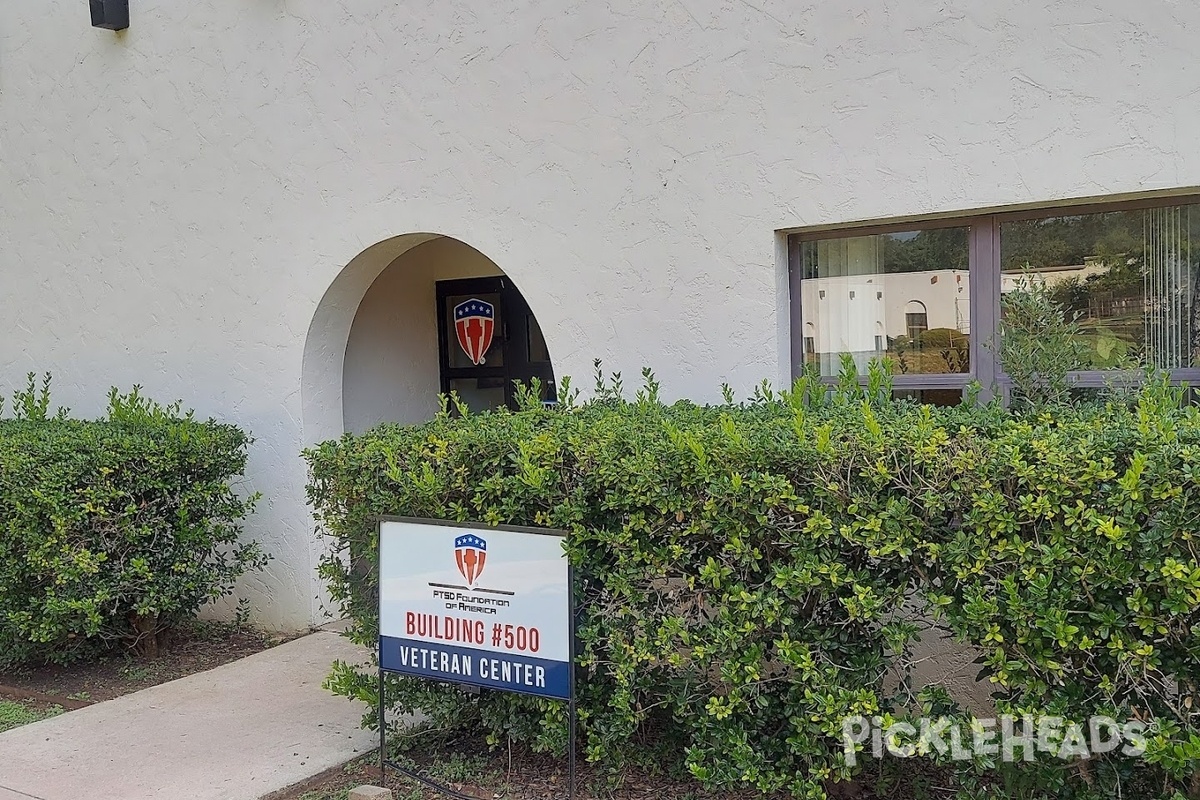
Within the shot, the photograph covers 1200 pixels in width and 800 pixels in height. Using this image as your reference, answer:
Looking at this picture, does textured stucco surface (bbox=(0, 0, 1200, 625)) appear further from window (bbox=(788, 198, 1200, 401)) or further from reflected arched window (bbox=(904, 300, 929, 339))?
reflected arched window (bbox=(904, 300, 929, 339))

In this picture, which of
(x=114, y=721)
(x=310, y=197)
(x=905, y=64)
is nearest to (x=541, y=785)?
(x=114, y=721)

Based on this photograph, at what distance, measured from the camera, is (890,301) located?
188 inches

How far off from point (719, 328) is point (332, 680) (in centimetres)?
245

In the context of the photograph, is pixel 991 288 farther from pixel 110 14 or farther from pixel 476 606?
pixel 110 14

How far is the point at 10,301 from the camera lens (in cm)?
760

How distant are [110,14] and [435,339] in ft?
10.5

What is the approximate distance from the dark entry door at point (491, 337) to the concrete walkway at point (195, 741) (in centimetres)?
282

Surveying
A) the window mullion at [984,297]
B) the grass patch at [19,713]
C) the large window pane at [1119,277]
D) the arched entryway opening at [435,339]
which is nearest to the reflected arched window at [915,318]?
the window mullion at [984,297]

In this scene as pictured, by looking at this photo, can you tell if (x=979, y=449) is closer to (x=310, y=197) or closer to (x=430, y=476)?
(x=430, y=476)

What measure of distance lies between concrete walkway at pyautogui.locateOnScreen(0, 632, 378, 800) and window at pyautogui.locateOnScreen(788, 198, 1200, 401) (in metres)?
2.94

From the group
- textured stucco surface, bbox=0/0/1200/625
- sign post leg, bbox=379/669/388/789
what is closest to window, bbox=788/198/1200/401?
textured stucco surface, bbox=0/0/1200/625

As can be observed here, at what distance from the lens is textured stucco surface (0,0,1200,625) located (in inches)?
167

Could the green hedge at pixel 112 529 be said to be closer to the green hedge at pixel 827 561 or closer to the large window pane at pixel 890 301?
the green hedge at pixel 827 561

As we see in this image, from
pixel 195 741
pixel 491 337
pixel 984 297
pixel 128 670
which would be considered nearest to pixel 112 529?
pixel 128 670
